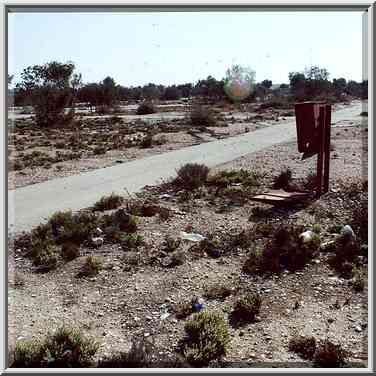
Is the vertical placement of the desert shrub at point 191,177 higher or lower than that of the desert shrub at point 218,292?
higher

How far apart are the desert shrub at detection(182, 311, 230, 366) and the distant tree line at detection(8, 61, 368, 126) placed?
2.66 m

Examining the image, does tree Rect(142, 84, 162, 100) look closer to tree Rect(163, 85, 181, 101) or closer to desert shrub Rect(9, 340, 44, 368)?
tree Rect(163, 85, 181, 101)

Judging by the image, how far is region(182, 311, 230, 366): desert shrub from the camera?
14.8ft

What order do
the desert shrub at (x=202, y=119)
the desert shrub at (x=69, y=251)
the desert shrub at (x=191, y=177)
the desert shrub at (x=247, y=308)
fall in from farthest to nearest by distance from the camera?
the desert shrub at (x=202, y=119)
the desert shrub at (x=191, y=177)
the desert shrub at (x=69, y=251)
the desert shrub at (x=247, y=308)

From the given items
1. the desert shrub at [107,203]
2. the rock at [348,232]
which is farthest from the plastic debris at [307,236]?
the desert shrub at [107,203]

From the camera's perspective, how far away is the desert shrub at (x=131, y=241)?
7418 millimetres

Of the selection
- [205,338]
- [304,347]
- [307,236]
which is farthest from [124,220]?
[304,347]

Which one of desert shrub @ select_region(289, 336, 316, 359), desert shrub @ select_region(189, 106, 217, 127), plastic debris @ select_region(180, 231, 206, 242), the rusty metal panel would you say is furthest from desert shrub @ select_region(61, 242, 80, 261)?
desert shrub @ select_region(189, 106, 217, 127)

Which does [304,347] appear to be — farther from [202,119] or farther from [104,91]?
[104,91]

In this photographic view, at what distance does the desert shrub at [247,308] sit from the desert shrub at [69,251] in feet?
8.89

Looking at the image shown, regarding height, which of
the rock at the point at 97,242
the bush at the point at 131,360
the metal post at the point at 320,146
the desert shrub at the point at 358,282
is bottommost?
the bush at the point at 131,360

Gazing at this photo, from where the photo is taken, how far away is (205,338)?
4.71 m

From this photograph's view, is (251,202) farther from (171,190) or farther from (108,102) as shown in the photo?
(108,102)

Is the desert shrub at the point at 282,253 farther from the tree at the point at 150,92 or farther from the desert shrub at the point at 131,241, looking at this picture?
the tree at the point at 150,92
